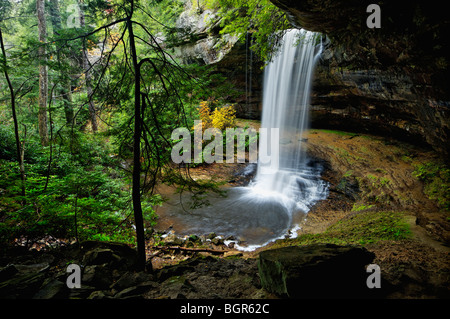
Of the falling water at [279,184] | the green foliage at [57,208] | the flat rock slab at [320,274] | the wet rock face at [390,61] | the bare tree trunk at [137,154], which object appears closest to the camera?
the flat rock slab at [320,274]

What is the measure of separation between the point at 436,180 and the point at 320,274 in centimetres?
711

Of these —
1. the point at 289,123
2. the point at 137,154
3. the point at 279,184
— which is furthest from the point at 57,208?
the point at 289,123

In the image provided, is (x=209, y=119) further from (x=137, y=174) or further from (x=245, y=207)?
(x=137, y=174)

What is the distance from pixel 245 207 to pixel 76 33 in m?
6.99

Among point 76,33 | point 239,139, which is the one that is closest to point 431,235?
point 76,33

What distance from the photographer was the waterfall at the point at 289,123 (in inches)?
360

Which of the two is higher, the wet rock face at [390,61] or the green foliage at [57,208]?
the wet rock face at [390,61]

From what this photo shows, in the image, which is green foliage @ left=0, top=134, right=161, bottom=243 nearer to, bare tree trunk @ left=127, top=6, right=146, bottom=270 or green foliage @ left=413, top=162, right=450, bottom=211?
bare tree trunk @ left=127, top=6, right=146, bottom=270

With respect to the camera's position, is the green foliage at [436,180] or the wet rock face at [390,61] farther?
the green foliage at [436,180]

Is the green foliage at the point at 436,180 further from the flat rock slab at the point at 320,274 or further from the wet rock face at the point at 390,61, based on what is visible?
the flat rock slab at the point at 320,274

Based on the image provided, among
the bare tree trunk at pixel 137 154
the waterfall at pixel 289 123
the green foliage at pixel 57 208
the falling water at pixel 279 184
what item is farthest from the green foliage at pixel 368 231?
the green foliage at pixel 57 208

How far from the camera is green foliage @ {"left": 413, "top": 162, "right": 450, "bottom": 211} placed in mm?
5594

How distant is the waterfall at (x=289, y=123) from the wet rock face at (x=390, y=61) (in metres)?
1.32

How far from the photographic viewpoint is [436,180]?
6.34 meters
